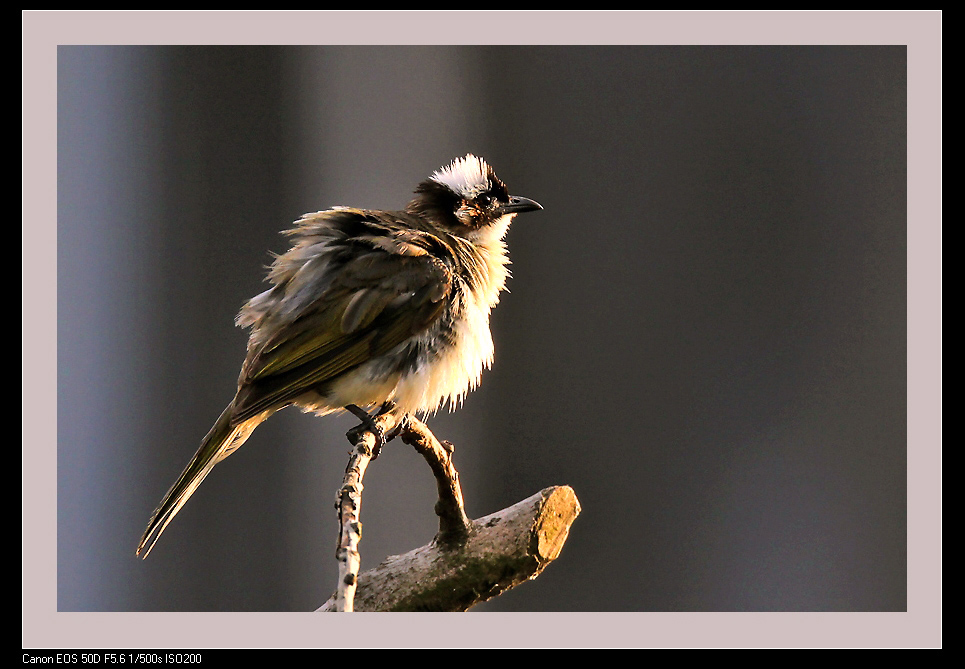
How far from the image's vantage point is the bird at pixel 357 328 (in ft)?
10.2

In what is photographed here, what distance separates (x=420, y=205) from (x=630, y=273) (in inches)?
126

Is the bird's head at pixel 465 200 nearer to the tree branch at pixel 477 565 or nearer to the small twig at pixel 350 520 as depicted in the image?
the small twig at pixel 350 520

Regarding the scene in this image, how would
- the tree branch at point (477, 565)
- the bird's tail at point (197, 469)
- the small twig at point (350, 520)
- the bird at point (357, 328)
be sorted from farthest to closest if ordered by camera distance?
the bird at point (357, 328)
the bird's tail at point (197, 469)
the tree branch at point (477, 565)
the small twig at point (350, 520)

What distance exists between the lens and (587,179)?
23.6 feet

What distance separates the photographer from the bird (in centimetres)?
311

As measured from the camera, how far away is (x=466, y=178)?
399cm

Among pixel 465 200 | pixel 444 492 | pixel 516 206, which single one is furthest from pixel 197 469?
pixel 516 206

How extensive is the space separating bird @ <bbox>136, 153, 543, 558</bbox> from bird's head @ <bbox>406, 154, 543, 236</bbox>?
34 cm

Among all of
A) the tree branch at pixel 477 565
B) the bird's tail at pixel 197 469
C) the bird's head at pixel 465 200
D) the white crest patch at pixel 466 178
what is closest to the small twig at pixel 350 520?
the tree branch at pixel 477 565

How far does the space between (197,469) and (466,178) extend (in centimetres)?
167

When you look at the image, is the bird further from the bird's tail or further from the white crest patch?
the white crest patch

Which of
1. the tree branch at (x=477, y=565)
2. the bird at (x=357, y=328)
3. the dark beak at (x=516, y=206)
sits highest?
the dark beak at (x=516, y=206)

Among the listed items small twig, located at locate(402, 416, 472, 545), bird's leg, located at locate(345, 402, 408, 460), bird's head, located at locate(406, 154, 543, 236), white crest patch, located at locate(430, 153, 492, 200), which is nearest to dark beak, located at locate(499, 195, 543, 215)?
bird's head, located at locate(406, 154, 543, 236)

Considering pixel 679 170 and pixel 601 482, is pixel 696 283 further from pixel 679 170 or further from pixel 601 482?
pixel 601 482
